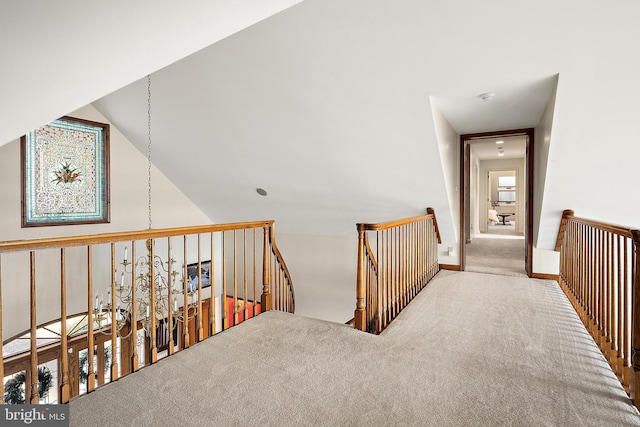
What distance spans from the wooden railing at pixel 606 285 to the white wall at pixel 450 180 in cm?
131

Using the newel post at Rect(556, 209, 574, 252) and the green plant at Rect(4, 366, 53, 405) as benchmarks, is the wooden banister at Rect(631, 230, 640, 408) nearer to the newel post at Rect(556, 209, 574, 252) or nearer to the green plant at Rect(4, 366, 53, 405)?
the newel post at Rect(556, 209, 574, 252)

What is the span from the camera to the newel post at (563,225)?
408 centimetres

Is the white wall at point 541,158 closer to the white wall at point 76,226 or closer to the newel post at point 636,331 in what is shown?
the newel post at point 636,331

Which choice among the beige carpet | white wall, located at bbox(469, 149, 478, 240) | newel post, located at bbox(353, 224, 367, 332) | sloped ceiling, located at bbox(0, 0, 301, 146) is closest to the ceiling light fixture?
newel post, located at bbox(353, 224, 367, 332)

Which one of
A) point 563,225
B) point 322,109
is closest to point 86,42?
point 322,109

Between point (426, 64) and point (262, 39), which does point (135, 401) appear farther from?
point (426, 64)

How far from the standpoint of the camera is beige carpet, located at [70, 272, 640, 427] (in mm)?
1720

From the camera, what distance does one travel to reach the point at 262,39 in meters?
3.18

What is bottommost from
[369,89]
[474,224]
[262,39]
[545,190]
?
[474,224]

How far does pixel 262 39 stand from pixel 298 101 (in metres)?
0.77

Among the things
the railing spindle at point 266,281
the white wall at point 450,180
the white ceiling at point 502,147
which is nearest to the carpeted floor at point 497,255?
the white wall at point 450,180

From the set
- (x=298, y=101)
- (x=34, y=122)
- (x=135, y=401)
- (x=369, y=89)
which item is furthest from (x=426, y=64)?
(x=135, y=401)

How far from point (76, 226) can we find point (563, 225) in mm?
6787

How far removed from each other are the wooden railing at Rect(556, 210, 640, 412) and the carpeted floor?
89 cm
